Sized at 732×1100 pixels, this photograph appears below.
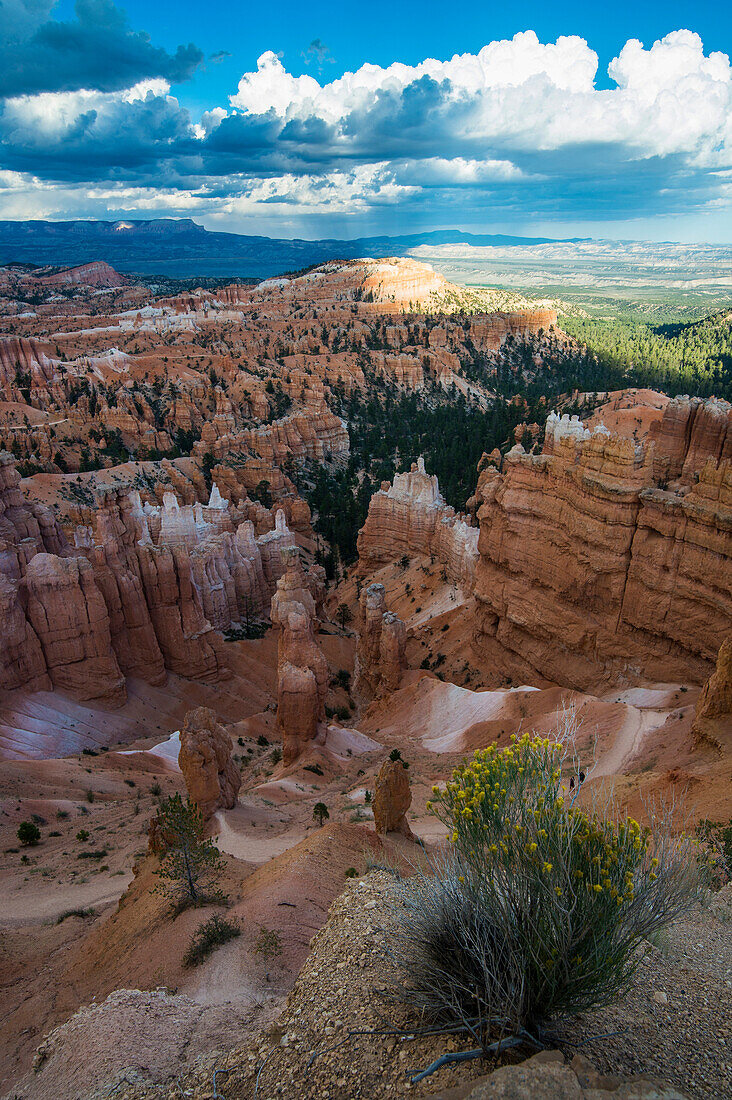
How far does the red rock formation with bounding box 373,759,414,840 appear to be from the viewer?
1391 cm

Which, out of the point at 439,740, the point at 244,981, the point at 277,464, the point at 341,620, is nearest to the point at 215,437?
the point at 277,464

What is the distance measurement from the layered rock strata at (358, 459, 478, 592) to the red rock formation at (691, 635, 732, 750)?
20.2 metres

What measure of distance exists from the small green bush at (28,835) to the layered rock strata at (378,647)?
55.9 feet

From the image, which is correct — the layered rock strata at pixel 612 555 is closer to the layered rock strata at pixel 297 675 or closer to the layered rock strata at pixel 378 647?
the layered rock strata at pixel 378 647

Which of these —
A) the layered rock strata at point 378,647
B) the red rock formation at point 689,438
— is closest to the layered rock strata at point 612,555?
the red rock formation at point 689,438

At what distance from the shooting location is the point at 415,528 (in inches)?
1638

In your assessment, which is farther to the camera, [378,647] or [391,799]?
[378,647]

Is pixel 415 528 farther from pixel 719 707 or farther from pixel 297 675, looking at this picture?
pixel 719 707

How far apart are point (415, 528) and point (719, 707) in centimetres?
2826

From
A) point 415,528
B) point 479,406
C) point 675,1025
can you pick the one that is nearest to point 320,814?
point 675,1025

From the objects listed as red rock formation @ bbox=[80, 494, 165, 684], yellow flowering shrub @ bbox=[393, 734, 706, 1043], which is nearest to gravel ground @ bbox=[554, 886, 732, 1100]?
yellow flowering shrub @ bbox=[393, 734, 706, 1043]

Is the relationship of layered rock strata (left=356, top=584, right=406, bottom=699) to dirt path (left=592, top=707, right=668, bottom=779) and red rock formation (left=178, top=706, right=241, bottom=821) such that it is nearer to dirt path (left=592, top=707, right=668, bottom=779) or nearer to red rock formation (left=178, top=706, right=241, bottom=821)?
red rock formation (left=178, top=706, right=241, bottom=821)

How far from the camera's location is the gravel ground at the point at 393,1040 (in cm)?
492

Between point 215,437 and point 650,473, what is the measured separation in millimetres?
52524
